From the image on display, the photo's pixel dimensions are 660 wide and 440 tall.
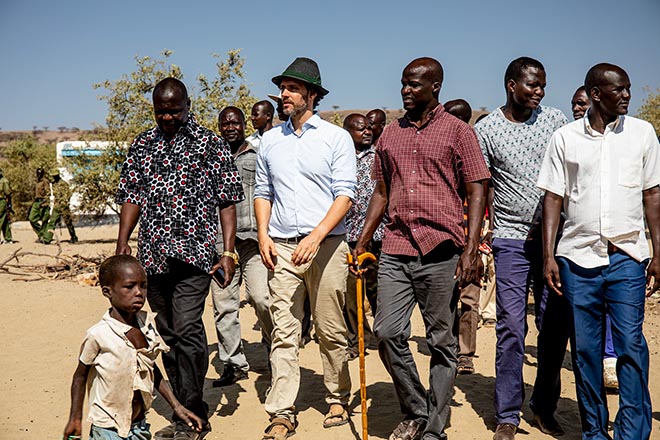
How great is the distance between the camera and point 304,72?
532 cm

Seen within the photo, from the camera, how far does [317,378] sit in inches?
267

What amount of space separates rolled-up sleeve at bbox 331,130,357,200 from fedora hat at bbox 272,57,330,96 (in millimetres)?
428

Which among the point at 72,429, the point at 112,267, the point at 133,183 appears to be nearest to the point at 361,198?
the point at 133,183

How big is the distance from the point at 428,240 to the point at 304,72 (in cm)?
151

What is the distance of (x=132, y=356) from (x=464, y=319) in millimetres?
3683

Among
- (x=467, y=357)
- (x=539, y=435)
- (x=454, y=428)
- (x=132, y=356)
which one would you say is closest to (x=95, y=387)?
(x=132, y=356)

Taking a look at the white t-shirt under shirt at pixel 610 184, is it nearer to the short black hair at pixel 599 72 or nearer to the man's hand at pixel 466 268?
the short black hair at pixel 599 72

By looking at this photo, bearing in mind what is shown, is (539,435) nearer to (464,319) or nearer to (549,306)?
(549,306)

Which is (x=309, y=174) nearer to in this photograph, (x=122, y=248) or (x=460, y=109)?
(x=122, y=248)

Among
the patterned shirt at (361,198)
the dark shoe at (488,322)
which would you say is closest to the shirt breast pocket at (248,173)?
the patterned shirt at (361,198)

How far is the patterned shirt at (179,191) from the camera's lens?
511 centimetres

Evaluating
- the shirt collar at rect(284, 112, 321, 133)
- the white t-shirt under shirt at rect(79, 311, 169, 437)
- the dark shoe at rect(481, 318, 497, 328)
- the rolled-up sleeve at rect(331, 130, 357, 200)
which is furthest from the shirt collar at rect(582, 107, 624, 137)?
the dark shoe at rect(481, 318, 497, 328)

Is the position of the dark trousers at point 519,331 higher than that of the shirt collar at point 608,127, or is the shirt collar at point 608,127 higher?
the shirt collar at point 608,127

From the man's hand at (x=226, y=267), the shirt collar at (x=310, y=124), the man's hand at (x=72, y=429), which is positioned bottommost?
the man's hand at (x=72, y=429)
